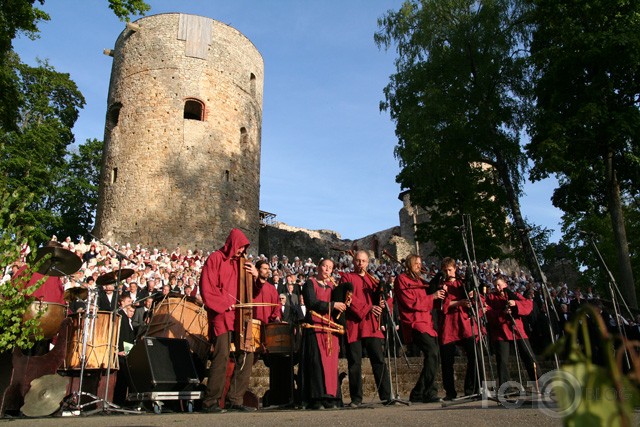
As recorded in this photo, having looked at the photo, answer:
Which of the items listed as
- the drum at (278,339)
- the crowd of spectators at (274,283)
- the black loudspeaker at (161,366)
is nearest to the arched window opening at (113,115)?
the crowd of spectators at (274,283)

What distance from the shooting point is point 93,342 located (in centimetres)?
687

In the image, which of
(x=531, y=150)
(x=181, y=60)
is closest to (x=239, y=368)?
(x=531, y=150)

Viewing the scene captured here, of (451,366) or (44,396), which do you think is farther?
(451,366)

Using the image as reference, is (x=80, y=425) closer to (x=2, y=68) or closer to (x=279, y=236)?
(x=2, y=68)

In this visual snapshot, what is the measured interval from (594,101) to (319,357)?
14.0m

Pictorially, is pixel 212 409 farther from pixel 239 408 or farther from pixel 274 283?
pixel 274 283

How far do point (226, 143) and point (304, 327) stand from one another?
2147 cm

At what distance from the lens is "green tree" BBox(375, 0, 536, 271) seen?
66.9 feet

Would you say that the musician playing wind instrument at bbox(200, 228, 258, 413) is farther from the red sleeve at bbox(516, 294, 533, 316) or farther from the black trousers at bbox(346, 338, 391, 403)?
the red sleeve at bbox(516, 294, 533, 316)

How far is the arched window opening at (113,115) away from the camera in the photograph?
90.1 ft

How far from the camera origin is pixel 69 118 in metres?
32.6

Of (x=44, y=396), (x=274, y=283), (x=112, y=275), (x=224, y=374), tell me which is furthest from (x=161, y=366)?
(x=274, y=283)

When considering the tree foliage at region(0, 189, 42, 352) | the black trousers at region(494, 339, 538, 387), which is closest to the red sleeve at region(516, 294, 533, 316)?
the black trousers at region(494, 339, 538, 387)

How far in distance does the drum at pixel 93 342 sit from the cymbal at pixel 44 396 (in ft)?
1.42
